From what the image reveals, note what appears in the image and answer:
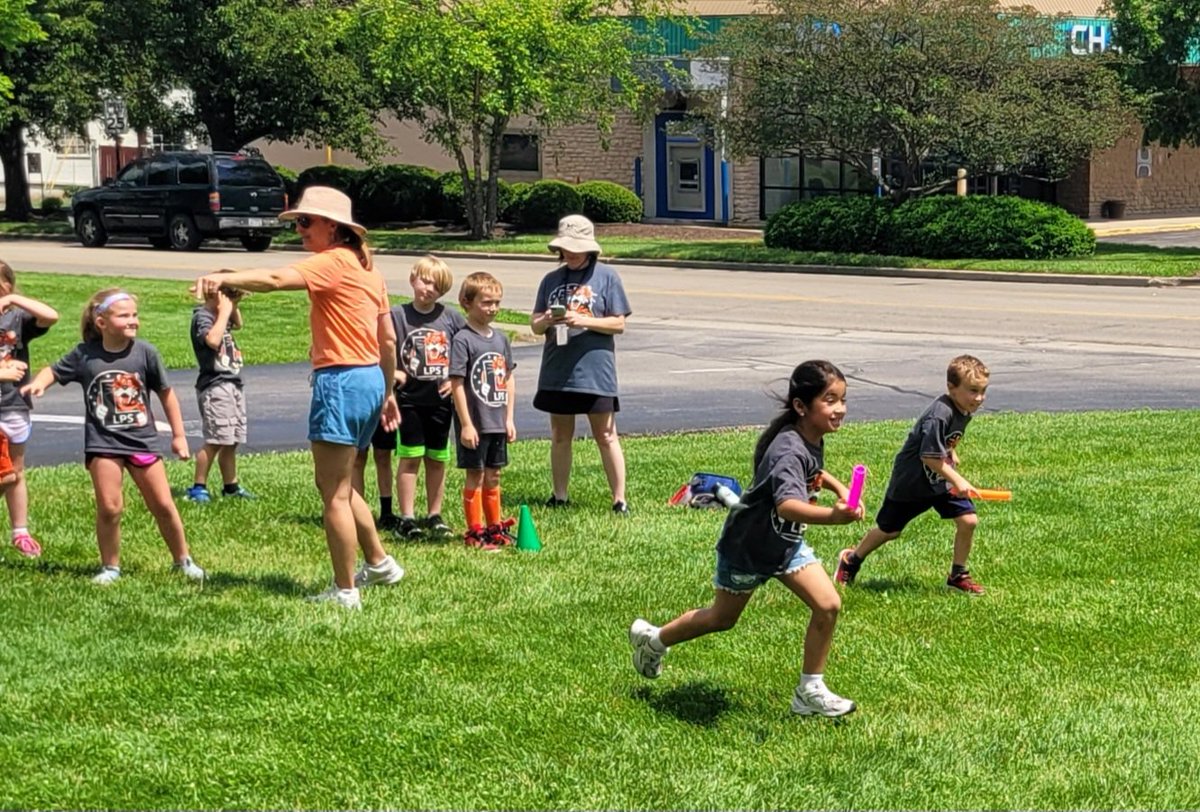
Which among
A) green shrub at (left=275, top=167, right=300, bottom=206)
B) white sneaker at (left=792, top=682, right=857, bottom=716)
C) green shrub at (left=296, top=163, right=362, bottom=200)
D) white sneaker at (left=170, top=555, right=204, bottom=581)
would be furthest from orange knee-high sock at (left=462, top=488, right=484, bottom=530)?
green shrub at (left=275, top=167, right=300, bottom=206)

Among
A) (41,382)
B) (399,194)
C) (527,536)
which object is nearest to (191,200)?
(399,194)

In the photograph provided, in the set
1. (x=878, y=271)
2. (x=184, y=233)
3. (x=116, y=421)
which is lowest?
(x=878, y=271)

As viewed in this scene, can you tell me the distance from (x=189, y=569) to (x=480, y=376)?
1737mm

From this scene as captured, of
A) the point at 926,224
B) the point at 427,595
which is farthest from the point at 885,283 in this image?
the point at 427,595

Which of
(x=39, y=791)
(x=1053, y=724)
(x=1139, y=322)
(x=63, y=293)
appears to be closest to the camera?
(x=39, y=791)

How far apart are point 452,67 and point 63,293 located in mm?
12985

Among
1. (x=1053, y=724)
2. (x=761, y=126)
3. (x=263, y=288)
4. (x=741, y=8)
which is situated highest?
(x=741, y=8)

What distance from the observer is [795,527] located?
5.47m

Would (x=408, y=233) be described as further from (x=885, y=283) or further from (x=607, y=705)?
(x=607, y=705)

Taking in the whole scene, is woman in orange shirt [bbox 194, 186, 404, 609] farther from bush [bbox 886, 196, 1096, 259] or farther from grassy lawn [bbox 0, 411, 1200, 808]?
bush [bbox 886, 196, 1096, 259]

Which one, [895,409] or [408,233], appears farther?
[408,233]

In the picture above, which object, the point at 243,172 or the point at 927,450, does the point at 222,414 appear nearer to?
the point at 927,450

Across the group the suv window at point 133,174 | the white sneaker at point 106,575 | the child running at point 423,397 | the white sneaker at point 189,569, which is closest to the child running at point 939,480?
the child running at point 423,397

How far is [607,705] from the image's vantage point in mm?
5523
